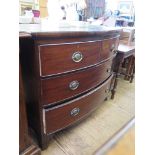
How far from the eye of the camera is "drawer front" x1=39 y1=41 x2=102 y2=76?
794mm

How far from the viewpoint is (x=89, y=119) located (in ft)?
4.76

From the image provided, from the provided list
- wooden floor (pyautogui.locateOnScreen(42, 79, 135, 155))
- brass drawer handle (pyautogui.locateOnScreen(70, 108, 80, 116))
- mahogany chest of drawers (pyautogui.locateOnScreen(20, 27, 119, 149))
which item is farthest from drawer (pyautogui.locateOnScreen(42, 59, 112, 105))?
wooden floor (pyautogui.locateOnScreen(42, 79, 135, 155))

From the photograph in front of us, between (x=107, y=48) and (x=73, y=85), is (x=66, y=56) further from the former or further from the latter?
(x=107, y=48)

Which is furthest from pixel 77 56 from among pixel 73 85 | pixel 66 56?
pixel 73 85

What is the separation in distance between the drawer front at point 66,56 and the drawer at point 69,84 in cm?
5

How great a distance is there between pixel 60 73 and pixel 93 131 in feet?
2.19

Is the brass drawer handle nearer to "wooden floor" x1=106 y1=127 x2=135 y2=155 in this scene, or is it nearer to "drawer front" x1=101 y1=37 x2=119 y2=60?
"drawer front" x1=101 y1=37 x2=119 y2=60

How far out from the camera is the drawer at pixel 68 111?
0.96m

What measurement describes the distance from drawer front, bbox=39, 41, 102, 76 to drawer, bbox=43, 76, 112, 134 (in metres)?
0.25

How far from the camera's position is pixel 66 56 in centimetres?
87

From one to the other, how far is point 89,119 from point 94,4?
1.60 m
